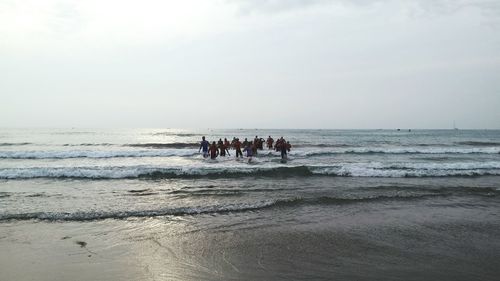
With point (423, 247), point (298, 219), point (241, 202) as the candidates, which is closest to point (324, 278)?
point (423, 247)

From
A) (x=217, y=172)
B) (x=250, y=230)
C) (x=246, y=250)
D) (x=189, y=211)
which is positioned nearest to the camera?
(x=246, y=250)

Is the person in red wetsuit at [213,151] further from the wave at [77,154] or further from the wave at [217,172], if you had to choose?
the wave at [217,172]

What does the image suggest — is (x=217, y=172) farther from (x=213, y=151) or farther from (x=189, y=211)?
(x=189, y=211)

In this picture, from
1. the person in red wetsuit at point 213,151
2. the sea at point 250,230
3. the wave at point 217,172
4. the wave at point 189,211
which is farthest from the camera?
the person in red wetsuit at point 213,151

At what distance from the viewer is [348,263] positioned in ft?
20.5

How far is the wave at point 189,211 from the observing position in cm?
933

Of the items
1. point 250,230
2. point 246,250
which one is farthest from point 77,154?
point 246,250

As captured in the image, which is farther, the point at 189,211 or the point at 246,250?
the point at 189,211

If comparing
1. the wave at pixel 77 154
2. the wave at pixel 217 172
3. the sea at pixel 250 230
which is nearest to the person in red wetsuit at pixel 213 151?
the wave at pixel 77 154

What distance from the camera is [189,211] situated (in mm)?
10008

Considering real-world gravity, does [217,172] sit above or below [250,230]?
above

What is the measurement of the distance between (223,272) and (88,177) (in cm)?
1363

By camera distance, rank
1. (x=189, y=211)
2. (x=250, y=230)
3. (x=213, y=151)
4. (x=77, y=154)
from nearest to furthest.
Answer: (x=250, y=230), (x=189, y=211), (x=213, y=151), (x=77, y=154)

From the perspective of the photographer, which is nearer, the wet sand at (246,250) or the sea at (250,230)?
the wet sand at (246,250)
